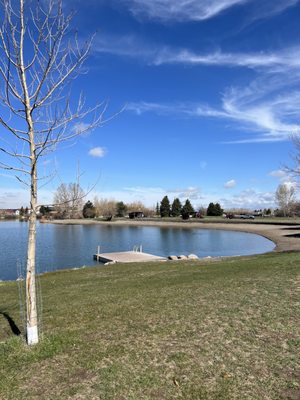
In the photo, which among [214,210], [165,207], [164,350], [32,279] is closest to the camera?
[164,350]

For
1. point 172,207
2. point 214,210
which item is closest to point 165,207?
point 172,207

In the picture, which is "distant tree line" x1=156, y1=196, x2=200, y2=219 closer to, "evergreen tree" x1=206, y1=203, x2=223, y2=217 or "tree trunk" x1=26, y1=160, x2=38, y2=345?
"evergreen tree" x1=206, y1=203, x2=223, y2=217

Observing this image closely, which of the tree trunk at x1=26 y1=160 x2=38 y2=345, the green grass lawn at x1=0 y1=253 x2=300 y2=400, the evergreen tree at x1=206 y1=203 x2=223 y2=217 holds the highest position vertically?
the evergreen tree at x1=206 y1=203 x2=223 y2=217

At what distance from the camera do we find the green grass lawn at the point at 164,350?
4.41 metres

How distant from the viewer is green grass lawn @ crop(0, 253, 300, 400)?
4.41 metres

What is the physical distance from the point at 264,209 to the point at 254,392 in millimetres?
144850

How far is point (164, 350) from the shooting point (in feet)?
17.7

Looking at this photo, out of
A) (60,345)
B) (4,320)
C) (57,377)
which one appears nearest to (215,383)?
(57,377)

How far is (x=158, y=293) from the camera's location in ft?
31.2

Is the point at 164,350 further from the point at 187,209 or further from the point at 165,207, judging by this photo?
the point at 165,207

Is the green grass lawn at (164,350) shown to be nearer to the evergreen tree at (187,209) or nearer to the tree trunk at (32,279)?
the tree trunk at (32,279)

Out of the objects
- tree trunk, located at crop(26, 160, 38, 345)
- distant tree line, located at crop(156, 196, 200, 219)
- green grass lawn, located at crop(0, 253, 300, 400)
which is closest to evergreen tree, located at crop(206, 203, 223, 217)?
distant tree line, located at crop(156, 196, 200, 219)

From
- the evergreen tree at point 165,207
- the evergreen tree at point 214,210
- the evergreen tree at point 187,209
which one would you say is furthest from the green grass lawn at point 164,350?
the evergreen tree at point 214,210

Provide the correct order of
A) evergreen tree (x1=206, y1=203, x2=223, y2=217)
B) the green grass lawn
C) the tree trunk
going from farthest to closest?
evergreen tree (x1=206, y1=203, x2=223, y2=217) < the tree trunk < the green grass lawn
